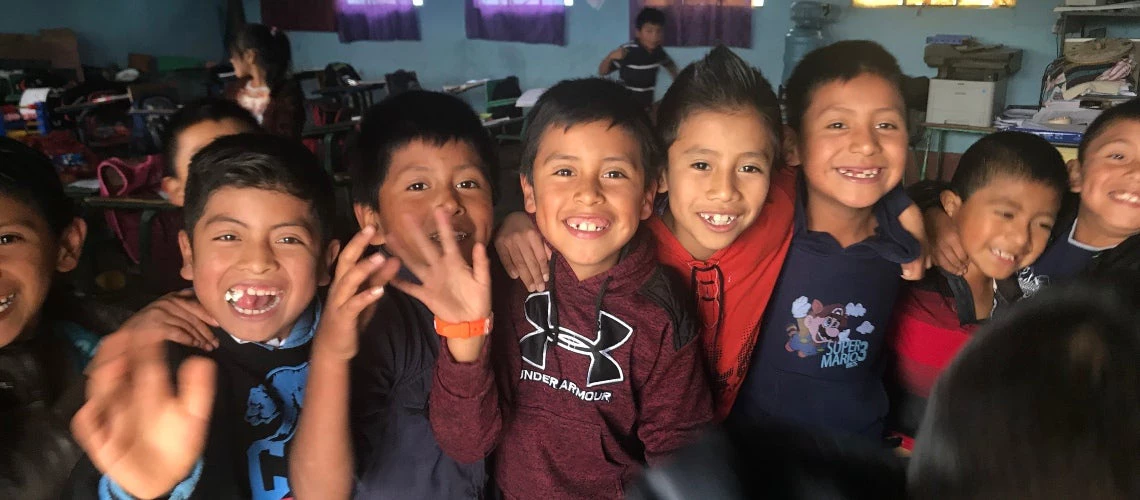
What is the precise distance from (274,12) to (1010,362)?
1063cm

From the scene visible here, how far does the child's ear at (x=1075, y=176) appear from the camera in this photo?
Answer: 1615mm

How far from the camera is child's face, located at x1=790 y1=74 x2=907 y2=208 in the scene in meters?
1.42

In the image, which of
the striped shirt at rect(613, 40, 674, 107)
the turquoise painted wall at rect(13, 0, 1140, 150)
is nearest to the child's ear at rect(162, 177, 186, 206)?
the striped shirt at rect(613, 40, 674, 107)

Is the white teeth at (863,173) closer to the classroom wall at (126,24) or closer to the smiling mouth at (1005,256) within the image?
the smiling mouth at (1005,256)

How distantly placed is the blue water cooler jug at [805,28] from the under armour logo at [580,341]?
5.61m

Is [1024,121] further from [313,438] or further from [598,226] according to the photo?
[313,438]

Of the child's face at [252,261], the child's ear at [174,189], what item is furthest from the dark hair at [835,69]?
the child's ear at [174,189]

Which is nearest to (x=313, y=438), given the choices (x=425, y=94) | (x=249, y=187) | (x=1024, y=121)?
(x=249, y=187)

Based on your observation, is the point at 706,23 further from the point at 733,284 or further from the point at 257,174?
the point at 257,174

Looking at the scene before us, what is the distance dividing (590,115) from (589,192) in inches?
6.1

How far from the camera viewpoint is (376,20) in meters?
8.92

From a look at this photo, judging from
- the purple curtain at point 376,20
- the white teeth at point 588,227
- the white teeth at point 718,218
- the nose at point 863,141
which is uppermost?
the purple curtain at point 376,20

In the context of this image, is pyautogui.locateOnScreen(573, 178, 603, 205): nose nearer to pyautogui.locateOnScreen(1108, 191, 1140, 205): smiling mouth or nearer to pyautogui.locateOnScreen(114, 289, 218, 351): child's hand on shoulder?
pyautogui.locateOnScreen(114, 289, 218, 351): child's hand on shoulder

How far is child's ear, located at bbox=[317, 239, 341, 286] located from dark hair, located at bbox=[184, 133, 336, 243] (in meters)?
0.02
